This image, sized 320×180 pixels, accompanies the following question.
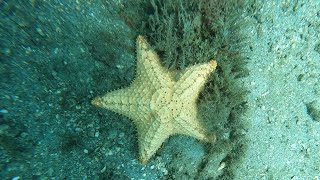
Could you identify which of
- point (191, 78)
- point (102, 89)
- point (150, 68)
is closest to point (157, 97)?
point (150, 68)

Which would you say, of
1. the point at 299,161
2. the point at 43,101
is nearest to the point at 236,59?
the point at 299,161

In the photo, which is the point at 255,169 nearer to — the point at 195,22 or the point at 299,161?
the point at 299,161

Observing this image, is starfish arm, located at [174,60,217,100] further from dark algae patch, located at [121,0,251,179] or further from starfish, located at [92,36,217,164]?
dark algae patch, located at [121,0,251,179]

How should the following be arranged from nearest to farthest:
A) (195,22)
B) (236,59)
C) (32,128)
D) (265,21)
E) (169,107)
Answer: (169,107) → (32,128) → (195,22) → (236,59) → (265,21)

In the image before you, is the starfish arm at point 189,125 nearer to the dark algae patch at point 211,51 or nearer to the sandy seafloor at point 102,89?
the dark algae patch at point 211,51

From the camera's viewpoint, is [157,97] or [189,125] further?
[189,125]

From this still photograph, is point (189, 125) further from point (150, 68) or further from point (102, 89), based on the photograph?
point (102, 89)

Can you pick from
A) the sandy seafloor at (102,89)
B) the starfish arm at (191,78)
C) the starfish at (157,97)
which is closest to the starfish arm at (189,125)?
the starfish at (157,97)
